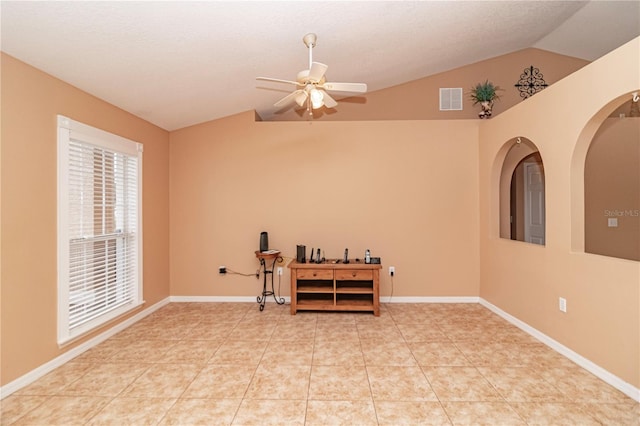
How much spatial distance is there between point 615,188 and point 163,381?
18.8 ft

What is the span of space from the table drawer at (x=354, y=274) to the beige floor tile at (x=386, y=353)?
36.5 inches

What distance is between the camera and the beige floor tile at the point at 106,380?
2.28 m

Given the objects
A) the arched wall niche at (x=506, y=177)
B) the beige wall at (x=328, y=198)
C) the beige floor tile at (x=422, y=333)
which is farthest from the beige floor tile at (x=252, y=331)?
the arched wall niche at (x=506, y=177)

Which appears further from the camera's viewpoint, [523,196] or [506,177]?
[523,196]

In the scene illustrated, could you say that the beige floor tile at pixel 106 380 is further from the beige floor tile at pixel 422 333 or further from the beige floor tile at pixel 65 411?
the beige floor tile at pixel 422 333

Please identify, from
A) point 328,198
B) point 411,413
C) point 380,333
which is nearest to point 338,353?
point 380,333

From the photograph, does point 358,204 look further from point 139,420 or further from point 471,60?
point 139,420

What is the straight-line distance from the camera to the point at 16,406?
210cm

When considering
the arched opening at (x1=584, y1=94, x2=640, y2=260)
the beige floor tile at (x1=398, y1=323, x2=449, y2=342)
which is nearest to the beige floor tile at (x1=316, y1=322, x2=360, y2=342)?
the beige floor tile at (x1=398, y1=323, x2=449, y2=342)

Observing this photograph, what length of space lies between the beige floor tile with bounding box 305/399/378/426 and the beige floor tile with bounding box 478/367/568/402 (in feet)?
3.32

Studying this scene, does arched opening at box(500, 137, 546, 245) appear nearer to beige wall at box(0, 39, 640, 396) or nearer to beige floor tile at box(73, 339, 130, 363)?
beige wall at box(0, 39, 640, 396)

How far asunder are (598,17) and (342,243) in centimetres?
420


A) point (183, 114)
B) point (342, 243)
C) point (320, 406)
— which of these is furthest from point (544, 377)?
point (183, 114)

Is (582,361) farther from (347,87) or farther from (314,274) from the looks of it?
(347,87)
